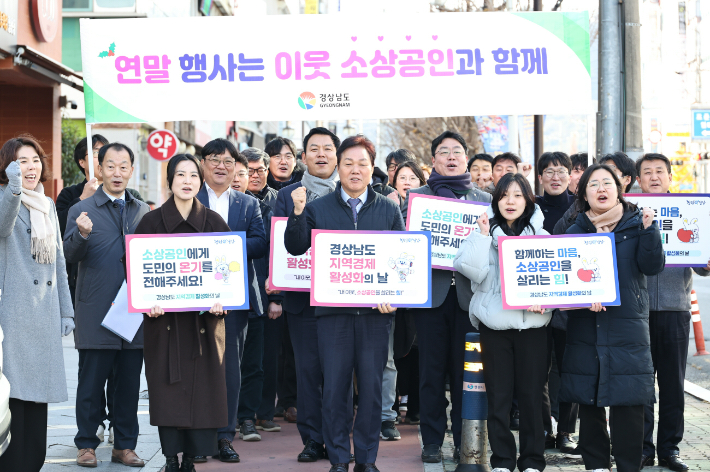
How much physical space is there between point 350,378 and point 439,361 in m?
0.90

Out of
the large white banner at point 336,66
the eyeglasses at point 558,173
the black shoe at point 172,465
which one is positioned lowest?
the black shoe at point 172,465

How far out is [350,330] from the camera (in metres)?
5.80

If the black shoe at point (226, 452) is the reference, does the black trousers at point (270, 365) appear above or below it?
above

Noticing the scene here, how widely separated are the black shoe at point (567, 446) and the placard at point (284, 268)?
7.78 ft

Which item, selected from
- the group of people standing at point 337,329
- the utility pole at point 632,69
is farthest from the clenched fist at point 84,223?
the utility pole at point 632,69

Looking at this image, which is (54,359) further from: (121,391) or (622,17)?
(622,17)

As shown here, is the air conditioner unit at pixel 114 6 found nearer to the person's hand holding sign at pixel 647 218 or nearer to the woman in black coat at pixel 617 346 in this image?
the woman in black coat at pixel 617 346

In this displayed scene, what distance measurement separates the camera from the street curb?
8.92m

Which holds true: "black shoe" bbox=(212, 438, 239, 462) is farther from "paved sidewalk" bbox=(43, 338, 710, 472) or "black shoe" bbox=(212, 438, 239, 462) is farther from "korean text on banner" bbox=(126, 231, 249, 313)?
"korean text on banner" bbox=(126, 231, 249, 313)

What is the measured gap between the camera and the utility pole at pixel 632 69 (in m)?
9.07

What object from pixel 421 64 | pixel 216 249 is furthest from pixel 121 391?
pixel 421 64

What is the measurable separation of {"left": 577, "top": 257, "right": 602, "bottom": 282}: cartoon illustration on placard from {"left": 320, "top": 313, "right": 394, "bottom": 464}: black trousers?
1397 millimetres

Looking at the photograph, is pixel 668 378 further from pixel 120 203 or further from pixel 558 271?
pixel 120 203

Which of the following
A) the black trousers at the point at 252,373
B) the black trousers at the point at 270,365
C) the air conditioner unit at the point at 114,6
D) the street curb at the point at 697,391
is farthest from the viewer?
the air conditioner unit at the point at 114,6
